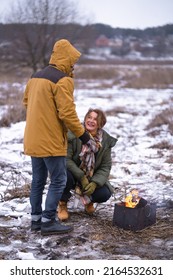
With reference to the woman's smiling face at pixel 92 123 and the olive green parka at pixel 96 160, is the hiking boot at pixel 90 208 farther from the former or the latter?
the woman's smiling face at pixel 92 123

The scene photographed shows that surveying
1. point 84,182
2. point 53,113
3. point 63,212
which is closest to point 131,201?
point 84,182

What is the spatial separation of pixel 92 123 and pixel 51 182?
2.78ft

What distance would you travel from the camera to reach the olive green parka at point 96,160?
15.2 ft

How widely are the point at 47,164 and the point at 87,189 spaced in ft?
2.25

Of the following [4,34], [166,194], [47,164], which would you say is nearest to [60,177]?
[47,164]

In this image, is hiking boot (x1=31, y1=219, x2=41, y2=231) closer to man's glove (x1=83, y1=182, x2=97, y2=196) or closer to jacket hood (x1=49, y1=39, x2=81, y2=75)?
man's glove (x1=83, y1=182, x2=97, y2=196)

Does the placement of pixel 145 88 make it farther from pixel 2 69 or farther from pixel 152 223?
pixel 152 223

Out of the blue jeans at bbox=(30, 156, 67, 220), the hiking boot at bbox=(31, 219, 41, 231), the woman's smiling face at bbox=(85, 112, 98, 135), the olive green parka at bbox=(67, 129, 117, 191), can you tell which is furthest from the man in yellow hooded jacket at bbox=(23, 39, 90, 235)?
the woman's smiling face at bbox=(85, 112, 98, 135)

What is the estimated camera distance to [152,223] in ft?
15.0

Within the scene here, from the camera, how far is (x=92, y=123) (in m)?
4.69

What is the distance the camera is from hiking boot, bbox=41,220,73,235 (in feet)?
13.8

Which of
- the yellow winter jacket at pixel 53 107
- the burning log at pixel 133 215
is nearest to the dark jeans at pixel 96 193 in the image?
the burning log at pixel 133 215

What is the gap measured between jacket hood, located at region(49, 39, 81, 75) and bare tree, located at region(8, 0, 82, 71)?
618 inches

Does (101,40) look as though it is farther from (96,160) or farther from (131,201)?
(131,201)
